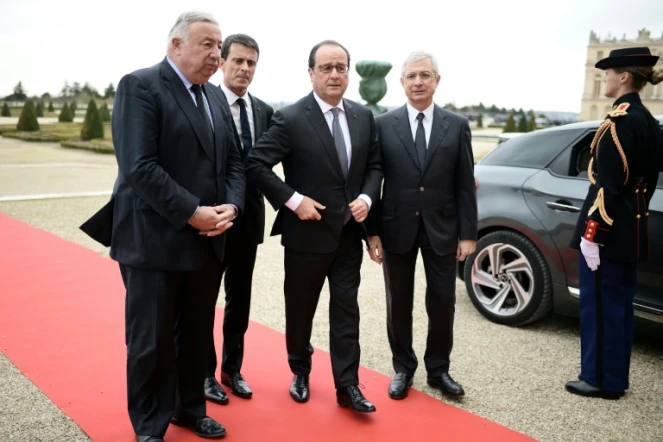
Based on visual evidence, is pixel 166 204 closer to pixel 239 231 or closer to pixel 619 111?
pixel 239 231

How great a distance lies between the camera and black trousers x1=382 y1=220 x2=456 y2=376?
12.0 ft

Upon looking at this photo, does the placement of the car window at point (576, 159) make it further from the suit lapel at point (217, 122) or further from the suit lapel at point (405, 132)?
the suit lapel at point (217, 122)

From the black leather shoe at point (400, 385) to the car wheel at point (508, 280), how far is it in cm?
141

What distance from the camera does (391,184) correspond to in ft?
12.0

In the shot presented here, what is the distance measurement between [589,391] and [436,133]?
1.77m

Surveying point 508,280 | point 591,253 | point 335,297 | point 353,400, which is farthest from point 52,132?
point 591,253

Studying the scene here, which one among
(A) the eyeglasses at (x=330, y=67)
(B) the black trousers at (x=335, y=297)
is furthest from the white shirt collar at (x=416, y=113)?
(B) the black trousers at (x=335, y=297)

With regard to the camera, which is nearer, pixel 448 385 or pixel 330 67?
pixel 330 67

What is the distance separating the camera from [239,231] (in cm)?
352

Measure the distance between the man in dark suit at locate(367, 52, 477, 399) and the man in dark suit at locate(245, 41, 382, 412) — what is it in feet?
0.59

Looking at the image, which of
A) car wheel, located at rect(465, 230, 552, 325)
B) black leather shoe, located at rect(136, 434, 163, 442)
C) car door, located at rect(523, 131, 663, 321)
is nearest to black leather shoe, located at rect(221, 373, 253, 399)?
black leather shoe, located at rect(136, 434, 163, 442)

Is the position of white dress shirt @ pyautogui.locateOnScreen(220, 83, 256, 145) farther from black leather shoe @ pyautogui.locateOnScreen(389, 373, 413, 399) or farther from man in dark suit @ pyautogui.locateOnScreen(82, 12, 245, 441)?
black leather shoe @ pyautogui.locateOnScreen(389, 373, 413, 399)

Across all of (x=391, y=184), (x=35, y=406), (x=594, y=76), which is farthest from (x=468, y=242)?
(x=594, y=76)

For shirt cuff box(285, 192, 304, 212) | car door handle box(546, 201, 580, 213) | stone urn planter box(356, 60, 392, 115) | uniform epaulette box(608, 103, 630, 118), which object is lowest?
car door handle box(546, 201, 580, 213)
